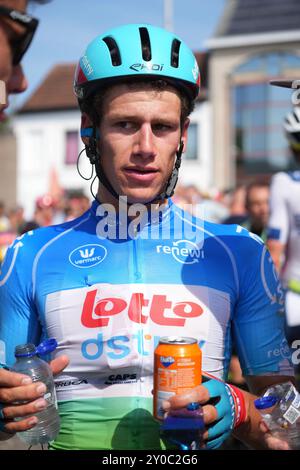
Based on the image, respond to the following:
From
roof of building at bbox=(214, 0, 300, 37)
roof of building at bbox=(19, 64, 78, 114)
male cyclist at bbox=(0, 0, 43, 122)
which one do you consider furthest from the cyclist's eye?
roof of building at bbox=(19, 64, 78, 114)

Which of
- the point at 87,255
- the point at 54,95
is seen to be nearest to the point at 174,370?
the point at 87,255

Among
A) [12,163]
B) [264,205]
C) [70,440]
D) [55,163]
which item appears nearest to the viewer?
[70,440]

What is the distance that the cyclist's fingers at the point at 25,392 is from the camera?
6.48 ft

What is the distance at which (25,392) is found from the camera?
1976 mm

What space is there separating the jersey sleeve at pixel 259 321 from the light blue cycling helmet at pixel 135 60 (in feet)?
2.80

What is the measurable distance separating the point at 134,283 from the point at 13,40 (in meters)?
1.23

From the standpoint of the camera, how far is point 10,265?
2.49 metres

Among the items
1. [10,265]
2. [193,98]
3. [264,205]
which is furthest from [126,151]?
[264,205]

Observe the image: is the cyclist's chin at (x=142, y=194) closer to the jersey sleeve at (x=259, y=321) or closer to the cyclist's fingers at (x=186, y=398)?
the jersey sleeve at (x=259, y=321)

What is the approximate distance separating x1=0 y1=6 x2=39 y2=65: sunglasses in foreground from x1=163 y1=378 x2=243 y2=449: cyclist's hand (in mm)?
1691

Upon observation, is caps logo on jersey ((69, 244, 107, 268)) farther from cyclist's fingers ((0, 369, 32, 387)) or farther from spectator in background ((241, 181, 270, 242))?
spectator in background ((241, 181, 270, 242))

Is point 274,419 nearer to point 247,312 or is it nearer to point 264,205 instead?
point 247,312

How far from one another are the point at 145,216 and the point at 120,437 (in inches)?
37.6

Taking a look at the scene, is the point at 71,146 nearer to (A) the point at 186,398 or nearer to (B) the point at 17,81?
(B) the point at 17,81
